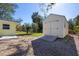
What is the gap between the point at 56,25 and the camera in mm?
3525

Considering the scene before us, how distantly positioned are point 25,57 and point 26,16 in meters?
0.80

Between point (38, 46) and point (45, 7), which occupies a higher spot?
point (45, 7)

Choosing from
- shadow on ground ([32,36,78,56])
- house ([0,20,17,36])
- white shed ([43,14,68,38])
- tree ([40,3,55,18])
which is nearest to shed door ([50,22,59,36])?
white shed ([43,14,68,38])

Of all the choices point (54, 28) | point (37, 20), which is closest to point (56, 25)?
point (54, 28)

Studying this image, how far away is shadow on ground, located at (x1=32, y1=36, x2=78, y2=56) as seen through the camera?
3.43 m

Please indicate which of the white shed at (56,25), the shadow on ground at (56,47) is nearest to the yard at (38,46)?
the shadow on ground at (56,47)

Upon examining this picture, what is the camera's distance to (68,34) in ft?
11.4

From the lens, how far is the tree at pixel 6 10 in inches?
136

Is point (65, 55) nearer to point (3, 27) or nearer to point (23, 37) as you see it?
point (23, 37)

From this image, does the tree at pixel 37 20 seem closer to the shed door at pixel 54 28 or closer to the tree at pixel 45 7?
the tree at pixel 45 7

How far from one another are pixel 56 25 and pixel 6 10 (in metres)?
1.04

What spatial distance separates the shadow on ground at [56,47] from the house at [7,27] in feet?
1.61

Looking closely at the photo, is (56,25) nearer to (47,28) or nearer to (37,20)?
(47,28)

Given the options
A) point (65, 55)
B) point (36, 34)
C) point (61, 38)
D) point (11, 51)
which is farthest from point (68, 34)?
point (11, 51)
